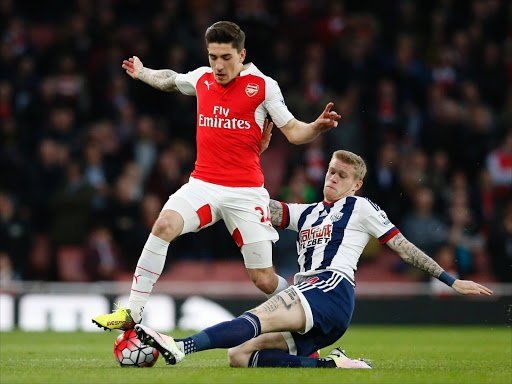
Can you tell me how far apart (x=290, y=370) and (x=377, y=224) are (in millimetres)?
1349

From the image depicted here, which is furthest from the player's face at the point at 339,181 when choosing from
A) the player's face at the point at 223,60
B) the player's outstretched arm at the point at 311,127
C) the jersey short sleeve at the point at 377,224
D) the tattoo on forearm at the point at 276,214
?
the player's face at the point at 223,60

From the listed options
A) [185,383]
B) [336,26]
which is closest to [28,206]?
[336,26]

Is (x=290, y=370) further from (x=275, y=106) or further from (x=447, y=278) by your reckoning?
(x=275, y=106)

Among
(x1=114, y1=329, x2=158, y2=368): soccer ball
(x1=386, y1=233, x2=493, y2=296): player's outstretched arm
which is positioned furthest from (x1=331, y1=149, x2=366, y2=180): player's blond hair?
(x1=114, y1=329, x2=158, y2=368): soccer ball

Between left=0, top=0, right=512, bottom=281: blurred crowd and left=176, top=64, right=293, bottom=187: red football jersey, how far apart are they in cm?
561

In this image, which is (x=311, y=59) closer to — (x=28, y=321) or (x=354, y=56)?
(x=354, y=56)

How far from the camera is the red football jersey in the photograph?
7277 millimetres

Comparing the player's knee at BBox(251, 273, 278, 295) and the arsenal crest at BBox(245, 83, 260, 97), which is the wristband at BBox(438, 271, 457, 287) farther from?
the arsenal crest at BBox(245, 83, 260, 97)

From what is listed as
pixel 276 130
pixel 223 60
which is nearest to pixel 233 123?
pixel 223 60

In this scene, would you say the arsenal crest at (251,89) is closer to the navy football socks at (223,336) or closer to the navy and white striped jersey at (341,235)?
the navy and white striped jersey at (341,235)

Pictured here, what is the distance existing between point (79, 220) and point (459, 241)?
5.47 metres

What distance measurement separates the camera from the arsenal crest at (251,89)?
729 centimetres

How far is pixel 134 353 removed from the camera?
6.70 metres

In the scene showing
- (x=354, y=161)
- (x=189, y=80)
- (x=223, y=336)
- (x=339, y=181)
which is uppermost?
(x=189, y=80)
